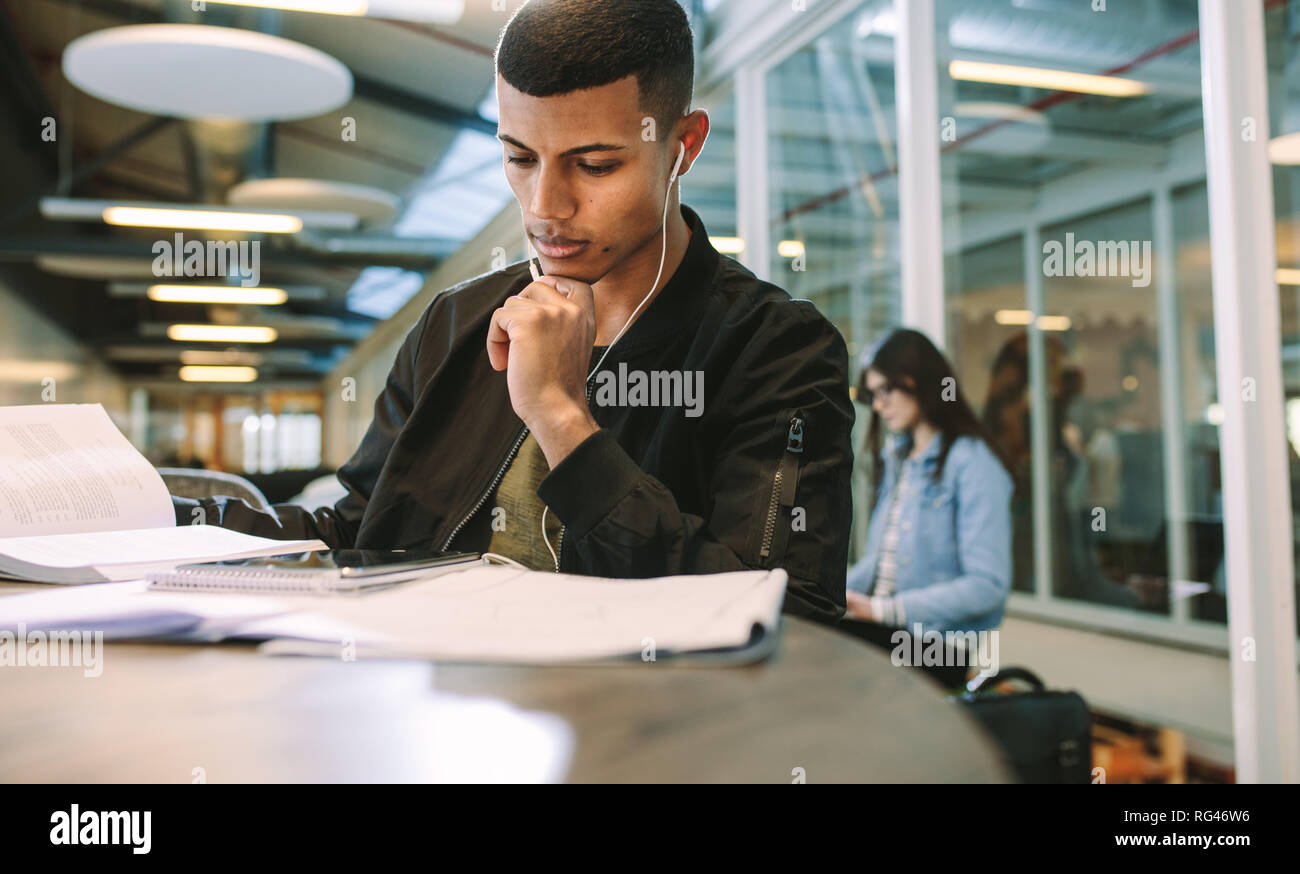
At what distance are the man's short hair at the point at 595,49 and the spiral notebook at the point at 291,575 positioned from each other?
0.69 meters

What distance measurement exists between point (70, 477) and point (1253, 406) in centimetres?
274

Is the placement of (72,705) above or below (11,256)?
below

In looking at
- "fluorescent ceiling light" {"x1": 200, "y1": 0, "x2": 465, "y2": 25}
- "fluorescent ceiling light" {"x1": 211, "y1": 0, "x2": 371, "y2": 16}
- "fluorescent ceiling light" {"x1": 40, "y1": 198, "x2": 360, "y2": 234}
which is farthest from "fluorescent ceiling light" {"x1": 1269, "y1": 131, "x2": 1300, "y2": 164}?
"fluorescent ceiling light" {"x1": 40, "y1": 198, "x2": 360, "y2": 234}

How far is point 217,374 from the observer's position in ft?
69.1

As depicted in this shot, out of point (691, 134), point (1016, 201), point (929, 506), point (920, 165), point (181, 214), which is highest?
point (181, 214)

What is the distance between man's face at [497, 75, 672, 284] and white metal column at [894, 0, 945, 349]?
275 cm

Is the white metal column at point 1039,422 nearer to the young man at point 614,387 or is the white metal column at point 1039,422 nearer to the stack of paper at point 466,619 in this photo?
the young man at point 614,387

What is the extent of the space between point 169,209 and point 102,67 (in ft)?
9.98

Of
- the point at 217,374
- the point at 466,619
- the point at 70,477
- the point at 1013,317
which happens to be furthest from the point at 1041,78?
the point at 217,374

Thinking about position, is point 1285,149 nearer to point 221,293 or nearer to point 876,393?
point 876,393

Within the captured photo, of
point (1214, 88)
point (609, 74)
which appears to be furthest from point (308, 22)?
point (609, 74)

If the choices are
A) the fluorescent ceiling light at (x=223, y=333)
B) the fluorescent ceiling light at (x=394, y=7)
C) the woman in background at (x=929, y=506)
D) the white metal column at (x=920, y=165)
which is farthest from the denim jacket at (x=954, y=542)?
the fluorescent ceiling light at (x=223, y=333)
